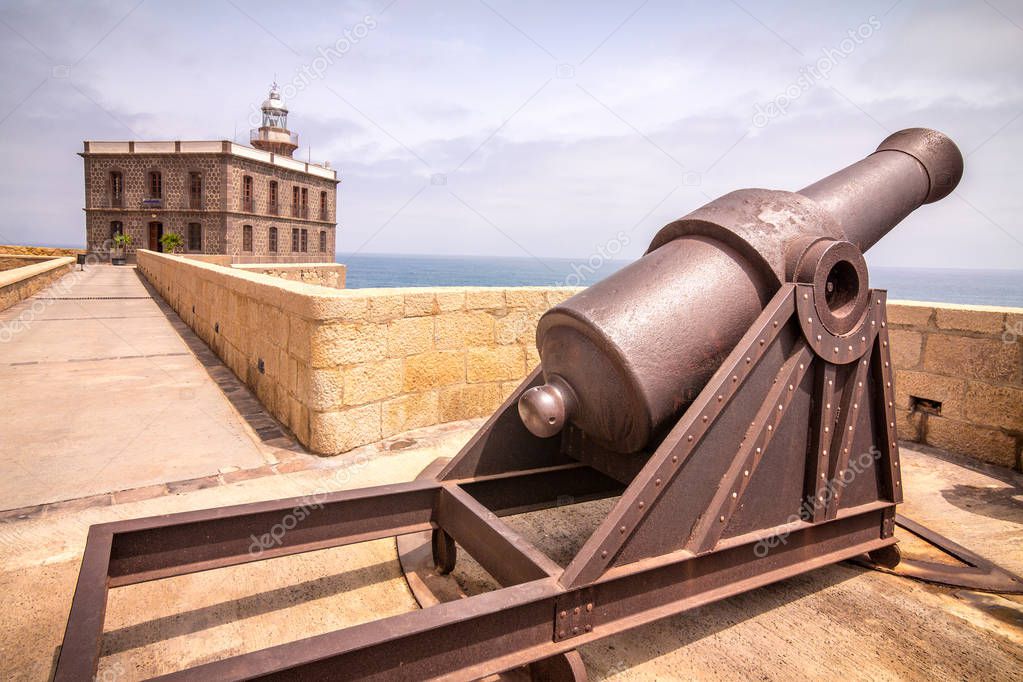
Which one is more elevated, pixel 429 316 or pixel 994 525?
pixel 429 316

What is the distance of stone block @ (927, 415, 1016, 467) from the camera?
4.46m

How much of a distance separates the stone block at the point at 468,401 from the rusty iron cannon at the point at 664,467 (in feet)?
6.91

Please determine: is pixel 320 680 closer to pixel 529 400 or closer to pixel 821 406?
pixel 529 400

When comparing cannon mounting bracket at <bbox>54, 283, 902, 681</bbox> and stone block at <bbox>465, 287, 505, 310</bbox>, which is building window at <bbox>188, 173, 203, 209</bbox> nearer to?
stone block at <bbox>465, 287, 505, 310</bbox>

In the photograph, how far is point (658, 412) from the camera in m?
2.22

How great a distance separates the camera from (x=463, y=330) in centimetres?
503

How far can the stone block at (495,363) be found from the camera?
5.14 meters

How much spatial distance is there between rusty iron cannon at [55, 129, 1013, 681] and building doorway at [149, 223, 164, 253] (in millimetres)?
45839

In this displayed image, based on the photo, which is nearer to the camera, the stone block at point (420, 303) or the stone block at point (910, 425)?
the stone block at point (420, 303)

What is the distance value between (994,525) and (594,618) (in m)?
2.90

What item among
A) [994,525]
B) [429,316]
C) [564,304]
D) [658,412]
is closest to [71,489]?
[429,316]

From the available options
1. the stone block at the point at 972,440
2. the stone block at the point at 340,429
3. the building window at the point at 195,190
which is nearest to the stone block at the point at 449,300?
the stone block at the point at 340,429

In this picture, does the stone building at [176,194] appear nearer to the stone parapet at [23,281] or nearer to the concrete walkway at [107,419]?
the stone parapet at [23,281]

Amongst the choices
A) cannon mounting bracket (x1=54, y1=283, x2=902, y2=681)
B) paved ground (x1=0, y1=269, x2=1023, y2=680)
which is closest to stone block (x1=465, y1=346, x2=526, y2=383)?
paved ground (x1=0, y1=269, x2=1023, y2=680)
